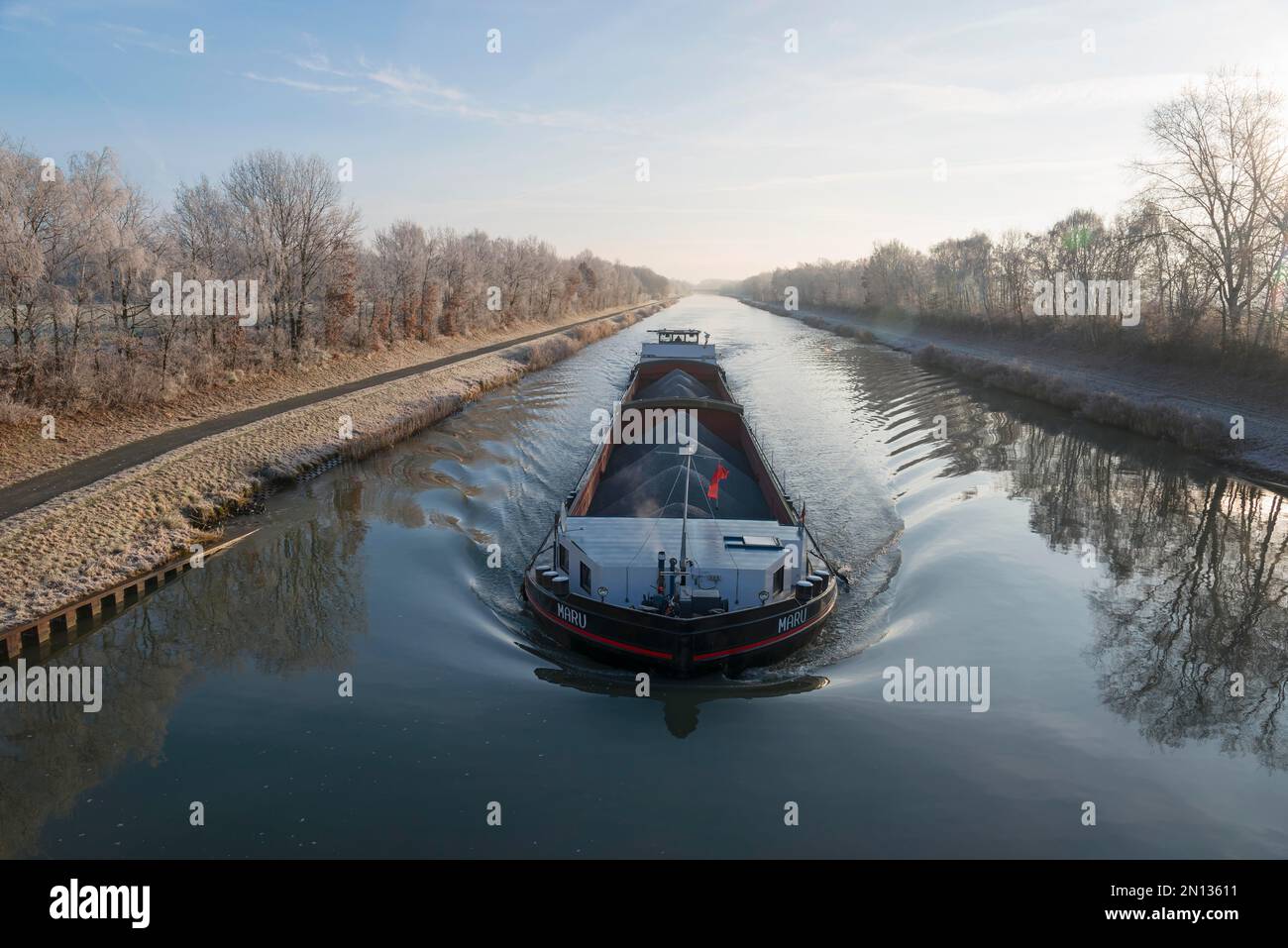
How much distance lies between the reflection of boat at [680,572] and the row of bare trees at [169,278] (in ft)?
51.6

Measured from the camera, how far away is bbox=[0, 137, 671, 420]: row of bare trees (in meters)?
20.0

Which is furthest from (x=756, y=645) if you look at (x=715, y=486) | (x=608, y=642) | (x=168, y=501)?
(x=168, y=501)

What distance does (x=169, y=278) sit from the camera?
25.1 meters

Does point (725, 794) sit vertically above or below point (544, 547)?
below

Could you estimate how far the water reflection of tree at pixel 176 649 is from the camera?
897 centimetres

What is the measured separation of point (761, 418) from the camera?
104 ft

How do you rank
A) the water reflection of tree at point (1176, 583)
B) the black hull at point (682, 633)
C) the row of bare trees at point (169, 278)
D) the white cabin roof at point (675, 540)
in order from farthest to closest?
the row of bare trees at point (169, 278), the white cabin roof at point (675, 540), the water reflection of tree at point (1176, 583), the black hull at point (682, 633)

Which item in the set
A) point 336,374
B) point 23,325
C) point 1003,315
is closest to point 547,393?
point 336,374

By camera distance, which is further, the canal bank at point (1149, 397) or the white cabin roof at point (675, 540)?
the canal bank at point (1149, 397)

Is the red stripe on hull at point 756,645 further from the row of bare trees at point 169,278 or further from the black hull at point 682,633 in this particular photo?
the row of bare trees at point 169,278

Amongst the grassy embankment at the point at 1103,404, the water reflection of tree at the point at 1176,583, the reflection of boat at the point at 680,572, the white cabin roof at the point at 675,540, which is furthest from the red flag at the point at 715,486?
the grassy embankment at the point at 1103,404
